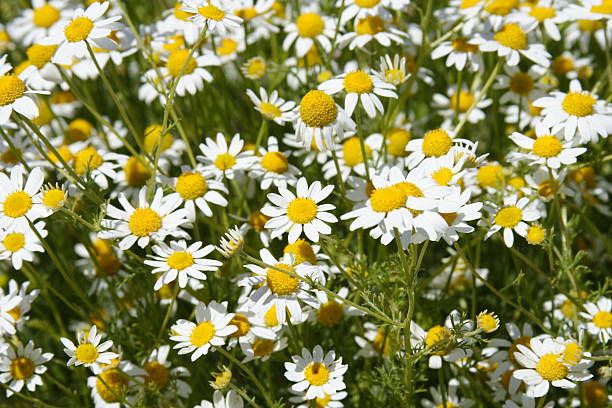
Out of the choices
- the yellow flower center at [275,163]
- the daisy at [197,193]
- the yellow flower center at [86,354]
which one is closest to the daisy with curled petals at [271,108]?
the yellow flower center at [275,163]

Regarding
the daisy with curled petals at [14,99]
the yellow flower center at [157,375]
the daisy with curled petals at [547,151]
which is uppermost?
the daisy with curled petals at [14,99]

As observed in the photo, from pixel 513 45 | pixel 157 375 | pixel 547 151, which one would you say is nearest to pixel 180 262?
pixel 157 375

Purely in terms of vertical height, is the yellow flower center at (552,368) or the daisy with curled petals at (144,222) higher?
the daisy with curled petals at (144,222)

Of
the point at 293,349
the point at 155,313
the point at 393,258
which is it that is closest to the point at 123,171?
the point at 155,313

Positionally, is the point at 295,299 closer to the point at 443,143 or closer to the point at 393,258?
the point at 393,258

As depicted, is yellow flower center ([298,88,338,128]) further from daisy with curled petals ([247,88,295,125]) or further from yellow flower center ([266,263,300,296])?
yellow flower center ([266,263,300,296])

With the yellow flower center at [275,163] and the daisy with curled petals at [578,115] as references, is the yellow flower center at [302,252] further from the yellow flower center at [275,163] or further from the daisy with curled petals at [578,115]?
the daisy with curled petals at [578,115]
